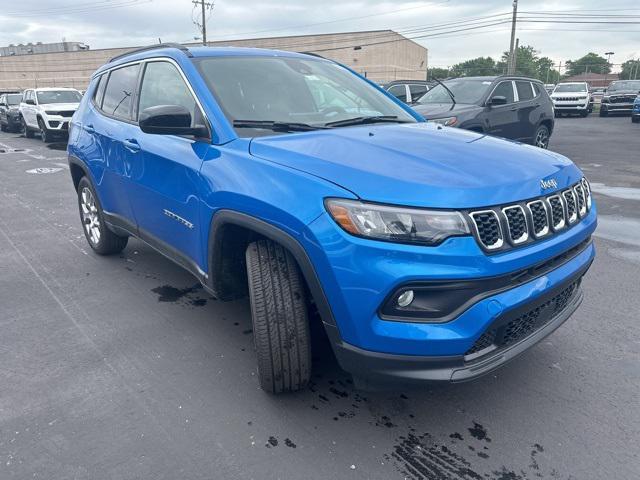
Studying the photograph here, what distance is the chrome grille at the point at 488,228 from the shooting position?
2080 mm

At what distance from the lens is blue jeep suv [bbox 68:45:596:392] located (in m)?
2.05

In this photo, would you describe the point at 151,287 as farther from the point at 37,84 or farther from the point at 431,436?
the point at 37,84

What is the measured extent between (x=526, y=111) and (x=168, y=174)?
29.9 feet

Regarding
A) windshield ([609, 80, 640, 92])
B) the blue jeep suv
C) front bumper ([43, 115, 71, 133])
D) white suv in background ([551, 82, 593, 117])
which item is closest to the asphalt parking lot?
the blue jeep suv

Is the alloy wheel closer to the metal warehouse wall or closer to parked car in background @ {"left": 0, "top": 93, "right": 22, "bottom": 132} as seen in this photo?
parked car in background @ {"left": 0, "top": 93, "right": 22, "bottom": 132}

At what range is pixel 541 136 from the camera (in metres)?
11.1

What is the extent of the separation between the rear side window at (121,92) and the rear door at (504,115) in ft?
22.5

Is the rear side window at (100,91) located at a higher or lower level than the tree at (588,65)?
lower

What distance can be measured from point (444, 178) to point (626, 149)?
46.2 feet

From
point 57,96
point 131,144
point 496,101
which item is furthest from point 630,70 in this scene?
point 131,144

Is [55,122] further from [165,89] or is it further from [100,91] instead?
[165,89]

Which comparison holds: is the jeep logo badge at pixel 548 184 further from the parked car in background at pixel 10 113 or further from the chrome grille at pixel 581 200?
the parked car in background at pixel 10 113

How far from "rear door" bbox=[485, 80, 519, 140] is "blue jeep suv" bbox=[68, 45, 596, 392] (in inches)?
255

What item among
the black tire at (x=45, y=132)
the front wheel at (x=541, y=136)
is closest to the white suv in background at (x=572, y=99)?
the front wheel at (x=541, y=136)
